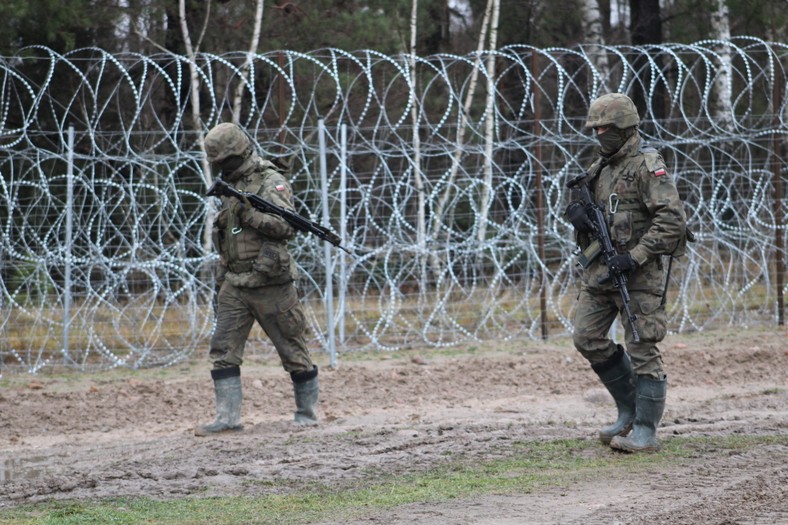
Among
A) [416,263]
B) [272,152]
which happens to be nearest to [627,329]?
[416,263]

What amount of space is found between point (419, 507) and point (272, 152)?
589 cm

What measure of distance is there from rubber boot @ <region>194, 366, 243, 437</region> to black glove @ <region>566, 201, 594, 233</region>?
235cm

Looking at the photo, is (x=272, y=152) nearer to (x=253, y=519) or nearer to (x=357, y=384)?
(x=357, y=384)

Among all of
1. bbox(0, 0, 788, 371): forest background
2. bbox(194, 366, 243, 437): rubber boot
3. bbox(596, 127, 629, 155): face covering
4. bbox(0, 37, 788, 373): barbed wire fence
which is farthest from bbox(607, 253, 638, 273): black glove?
bbox(0, 37, 788, 373): barbed wire fence

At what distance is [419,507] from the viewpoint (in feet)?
16.6

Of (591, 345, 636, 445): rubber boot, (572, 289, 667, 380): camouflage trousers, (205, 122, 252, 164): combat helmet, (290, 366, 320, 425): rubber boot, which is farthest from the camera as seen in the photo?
(290, 366, 320, 425): rubber boot

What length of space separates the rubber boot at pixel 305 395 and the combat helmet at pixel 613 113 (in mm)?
2455

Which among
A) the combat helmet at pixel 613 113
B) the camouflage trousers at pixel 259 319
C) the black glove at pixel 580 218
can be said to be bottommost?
the camouflage trousers at pixel 259 319

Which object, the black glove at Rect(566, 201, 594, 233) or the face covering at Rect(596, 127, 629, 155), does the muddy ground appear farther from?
the face covering at Rect(596, 127, 629, 155)

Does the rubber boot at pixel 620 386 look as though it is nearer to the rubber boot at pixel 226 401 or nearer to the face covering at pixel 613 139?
the face covering at pixel 613 139

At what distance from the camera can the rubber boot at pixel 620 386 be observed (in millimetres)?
6312

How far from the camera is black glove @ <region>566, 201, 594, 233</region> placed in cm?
610

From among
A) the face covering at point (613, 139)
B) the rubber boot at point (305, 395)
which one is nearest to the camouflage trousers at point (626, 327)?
the face covering at point (613, 139)

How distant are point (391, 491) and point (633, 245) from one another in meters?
1.83
